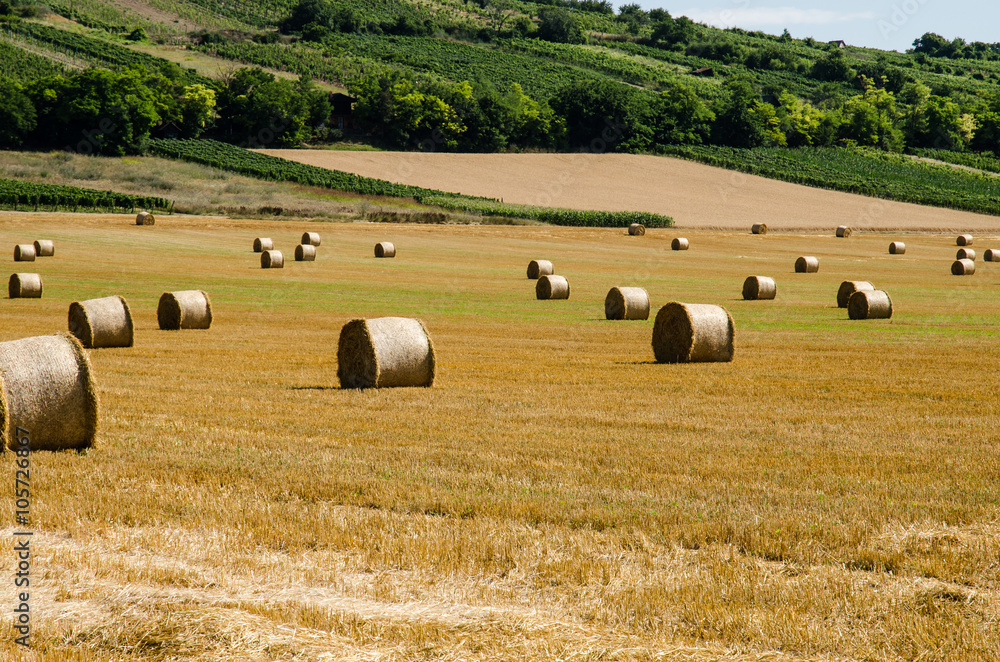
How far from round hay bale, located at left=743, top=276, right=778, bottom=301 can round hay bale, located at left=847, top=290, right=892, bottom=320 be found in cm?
601

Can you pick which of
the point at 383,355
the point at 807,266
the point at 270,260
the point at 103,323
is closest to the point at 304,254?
the point at 270,260

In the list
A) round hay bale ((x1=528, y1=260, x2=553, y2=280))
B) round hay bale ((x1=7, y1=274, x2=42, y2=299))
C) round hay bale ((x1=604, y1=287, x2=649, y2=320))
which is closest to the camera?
round hay bale ((x1=604, y1=287, x2=649, y2=320))

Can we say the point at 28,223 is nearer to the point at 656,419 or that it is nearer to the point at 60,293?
the point at 60,293

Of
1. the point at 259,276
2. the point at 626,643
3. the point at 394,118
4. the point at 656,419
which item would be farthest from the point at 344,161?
the point at 626,643

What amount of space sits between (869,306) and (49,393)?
23.8 meters

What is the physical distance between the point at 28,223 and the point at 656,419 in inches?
2210

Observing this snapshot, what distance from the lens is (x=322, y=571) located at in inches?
292

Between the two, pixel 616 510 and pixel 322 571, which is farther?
pixel 616 510

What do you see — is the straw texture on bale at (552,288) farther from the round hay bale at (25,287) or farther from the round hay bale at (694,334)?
the round hay bale at (25,287)

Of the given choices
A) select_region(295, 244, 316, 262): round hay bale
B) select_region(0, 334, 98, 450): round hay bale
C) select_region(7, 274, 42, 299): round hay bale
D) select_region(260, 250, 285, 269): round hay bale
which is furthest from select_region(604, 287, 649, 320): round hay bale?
select_region(295, 244, 316, 262): round hay bale

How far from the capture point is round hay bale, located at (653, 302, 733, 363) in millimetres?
19688

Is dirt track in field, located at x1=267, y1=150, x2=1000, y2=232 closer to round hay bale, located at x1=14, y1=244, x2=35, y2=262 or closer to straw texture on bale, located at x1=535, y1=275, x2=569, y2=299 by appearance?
straw texture on bale, located at x1=535, y1=275, x2=569, y2=299

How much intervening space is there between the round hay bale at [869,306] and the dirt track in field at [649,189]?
183 feet

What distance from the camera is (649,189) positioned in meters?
105
